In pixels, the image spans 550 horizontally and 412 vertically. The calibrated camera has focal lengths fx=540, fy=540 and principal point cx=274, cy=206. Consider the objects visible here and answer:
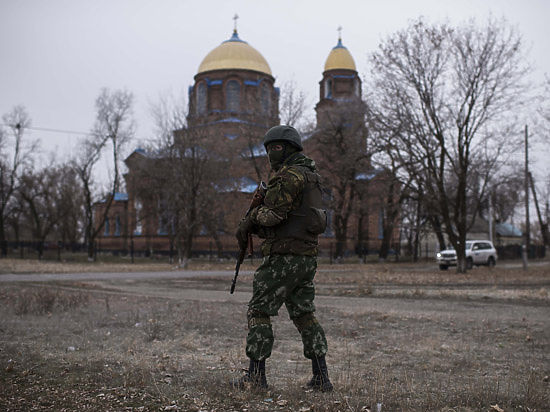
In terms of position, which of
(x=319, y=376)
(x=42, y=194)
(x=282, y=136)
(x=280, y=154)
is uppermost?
(x=42, y=194)

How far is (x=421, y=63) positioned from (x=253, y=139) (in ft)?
38.7

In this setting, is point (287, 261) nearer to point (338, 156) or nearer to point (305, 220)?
point (305, 220)

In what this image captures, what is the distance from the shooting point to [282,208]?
4.14 metres

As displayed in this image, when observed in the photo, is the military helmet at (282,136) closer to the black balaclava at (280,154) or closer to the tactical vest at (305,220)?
the black balaclava at (280,154)

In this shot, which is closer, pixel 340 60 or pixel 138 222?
pixel 138 222

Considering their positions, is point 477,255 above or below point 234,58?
below

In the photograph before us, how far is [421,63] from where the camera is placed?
23516mm

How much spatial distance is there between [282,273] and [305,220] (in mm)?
456

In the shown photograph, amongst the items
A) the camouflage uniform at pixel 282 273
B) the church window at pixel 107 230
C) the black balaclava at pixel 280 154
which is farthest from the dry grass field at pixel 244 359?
the church window at pixel 107 230

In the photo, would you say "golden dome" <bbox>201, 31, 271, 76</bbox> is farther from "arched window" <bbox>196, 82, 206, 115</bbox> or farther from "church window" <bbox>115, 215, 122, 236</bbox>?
"church window" <bbox>115, 215, 122, 236</bbox>

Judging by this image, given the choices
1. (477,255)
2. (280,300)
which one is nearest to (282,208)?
(280,300)

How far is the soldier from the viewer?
13.7 ft

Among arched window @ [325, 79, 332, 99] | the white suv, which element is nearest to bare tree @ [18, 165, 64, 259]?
arched window @ [325, 79, 332, 99]

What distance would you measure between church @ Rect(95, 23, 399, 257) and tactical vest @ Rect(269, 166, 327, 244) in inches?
964
